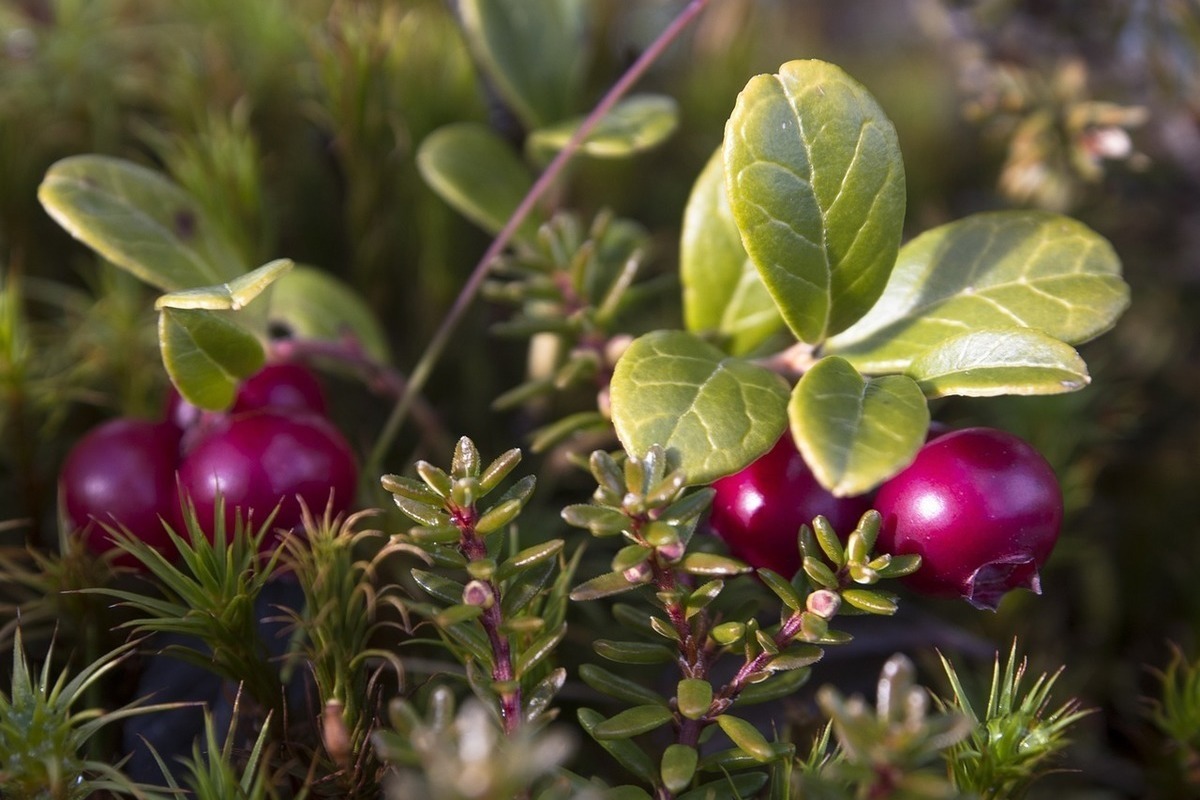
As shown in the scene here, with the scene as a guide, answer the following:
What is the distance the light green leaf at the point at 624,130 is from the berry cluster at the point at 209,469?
369mm

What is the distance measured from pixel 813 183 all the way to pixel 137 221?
0.58m

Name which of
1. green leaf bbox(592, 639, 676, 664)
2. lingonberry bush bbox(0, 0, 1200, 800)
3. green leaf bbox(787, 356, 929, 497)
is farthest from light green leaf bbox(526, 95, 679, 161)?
green leaf bbox(592, 639, 676, 664)

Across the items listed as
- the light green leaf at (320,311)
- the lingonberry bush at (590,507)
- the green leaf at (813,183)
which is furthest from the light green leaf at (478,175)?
the green leaf at (813,183)

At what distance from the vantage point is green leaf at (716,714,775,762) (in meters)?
0.63

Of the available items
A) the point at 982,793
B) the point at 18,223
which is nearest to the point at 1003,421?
the point at 982,793

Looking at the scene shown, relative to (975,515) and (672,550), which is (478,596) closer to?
(672,550)

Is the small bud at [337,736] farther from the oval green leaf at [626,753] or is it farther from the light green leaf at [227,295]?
the light green leaf at [227,295]

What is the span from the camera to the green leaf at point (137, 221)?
84 cm

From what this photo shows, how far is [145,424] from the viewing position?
0.86m

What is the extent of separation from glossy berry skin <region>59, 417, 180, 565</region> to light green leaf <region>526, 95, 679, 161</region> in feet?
1.56

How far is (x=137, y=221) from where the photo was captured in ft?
2.90

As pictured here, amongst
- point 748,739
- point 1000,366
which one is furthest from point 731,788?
point 1000,366

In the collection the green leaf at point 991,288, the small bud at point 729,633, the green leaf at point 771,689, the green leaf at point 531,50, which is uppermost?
the green leaf at point 531,50

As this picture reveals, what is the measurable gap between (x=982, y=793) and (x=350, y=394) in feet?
2.76
